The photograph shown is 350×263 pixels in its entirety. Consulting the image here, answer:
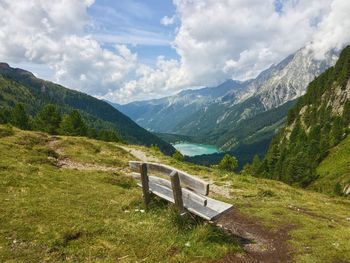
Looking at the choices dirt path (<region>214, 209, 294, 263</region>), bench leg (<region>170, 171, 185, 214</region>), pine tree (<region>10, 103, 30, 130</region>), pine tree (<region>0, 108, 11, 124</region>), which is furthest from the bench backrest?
pine tree (<region>0, 108, 11, 124</region>)

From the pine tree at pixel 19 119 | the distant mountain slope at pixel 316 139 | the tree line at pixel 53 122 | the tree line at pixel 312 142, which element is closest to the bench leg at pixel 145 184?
the tree line at pixel 53 122

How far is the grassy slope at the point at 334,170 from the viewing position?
111250 millimetres

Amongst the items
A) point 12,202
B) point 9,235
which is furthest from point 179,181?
point 12,202

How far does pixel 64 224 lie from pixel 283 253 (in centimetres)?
809

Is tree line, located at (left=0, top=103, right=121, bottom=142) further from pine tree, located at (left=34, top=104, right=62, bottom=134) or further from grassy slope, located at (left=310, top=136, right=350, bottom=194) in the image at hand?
grassy slope, located at (left=310, top=136, right=350, bottom=194)

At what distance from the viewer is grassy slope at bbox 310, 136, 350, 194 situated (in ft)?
365

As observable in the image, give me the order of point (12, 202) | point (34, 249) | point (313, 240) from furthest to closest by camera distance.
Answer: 1. point (12, 202)
2. point (313, 240)
3. point (34, 249)

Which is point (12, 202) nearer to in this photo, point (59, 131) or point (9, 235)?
point (9, 235)

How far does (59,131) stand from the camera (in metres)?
93.4

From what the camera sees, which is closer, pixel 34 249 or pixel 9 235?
Answer: pixel 34 249

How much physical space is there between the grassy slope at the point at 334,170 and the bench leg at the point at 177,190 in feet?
339

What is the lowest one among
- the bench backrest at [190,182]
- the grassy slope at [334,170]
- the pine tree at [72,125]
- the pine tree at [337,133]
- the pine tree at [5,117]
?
the grassy slope at [334,170]

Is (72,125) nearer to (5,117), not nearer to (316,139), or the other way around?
(5,117)

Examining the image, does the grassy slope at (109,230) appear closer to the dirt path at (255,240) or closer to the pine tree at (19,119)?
the dirt path at (255,240)
